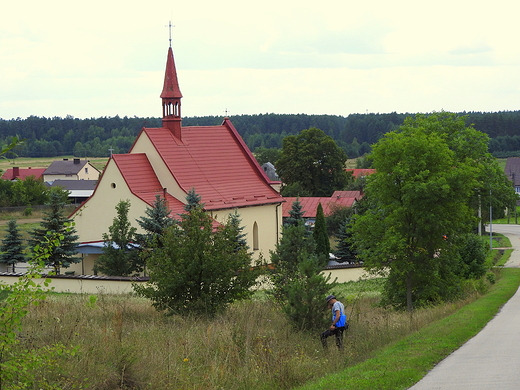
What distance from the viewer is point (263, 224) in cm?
3862

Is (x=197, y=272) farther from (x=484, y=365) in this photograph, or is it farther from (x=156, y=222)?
(x=156, y=222)

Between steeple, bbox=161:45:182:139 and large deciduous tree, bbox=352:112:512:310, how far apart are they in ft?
57.3

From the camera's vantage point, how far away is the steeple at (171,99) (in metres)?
38.4

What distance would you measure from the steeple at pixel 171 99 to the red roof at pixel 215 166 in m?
0.45

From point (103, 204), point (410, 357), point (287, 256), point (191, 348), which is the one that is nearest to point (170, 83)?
point (103, 204)

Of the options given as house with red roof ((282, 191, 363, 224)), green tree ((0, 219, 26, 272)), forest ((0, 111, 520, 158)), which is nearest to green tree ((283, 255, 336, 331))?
green tree ((0, 219, 26, 272))

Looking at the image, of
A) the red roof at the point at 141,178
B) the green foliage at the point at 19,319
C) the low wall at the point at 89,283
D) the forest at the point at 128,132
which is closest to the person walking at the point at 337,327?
the green foliage at the point at 19,319

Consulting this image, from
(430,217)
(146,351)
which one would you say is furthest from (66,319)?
(430,217)

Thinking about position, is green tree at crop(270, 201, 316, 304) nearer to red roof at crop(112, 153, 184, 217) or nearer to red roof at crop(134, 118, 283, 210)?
red roof at crop(112, 153, 184, 217)

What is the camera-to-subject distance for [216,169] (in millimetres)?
38250

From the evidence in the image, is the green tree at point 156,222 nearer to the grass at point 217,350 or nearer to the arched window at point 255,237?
the arched window at point 255,237

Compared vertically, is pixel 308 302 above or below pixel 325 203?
below

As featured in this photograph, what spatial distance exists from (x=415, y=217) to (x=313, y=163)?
47.6 m

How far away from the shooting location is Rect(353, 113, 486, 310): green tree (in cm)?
2166
